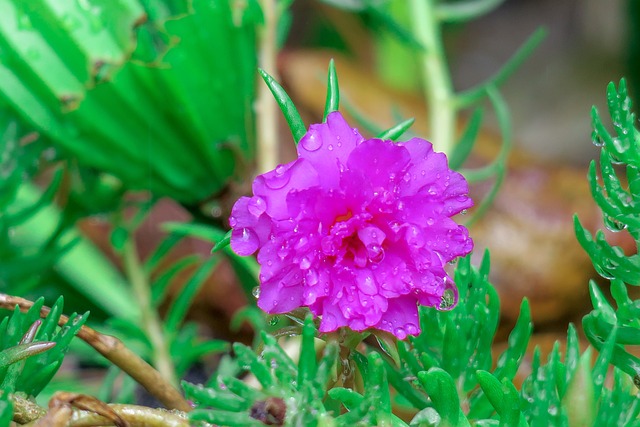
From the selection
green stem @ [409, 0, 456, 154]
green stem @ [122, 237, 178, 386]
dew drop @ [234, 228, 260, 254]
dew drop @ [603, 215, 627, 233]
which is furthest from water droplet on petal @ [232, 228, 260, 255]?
green stem @ [409, 0, 456, 154]

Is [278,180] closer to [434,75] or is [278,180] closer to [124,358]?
[124,358]

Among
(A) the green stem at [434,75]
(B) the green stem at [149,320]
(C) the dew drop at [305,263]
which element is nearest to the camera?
(C) the dew drop at [305,263]

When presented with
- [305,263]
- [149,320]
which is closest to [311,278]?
[305,263]

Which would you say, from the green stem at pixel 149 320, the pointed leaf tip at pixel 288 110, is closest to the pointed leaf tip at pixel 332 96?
the pointed leaf tip at pixel 288 110

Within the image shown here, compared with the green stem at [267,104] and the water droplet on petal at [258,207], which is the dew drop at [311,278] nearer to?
the water droplet on petal at [258,207]

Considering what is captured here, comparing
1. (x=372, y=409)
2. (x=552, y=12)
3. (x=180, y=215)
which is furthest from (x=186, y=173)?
(x=552, y=12)

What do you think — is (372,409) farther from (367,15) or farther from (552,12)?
(552,12)
